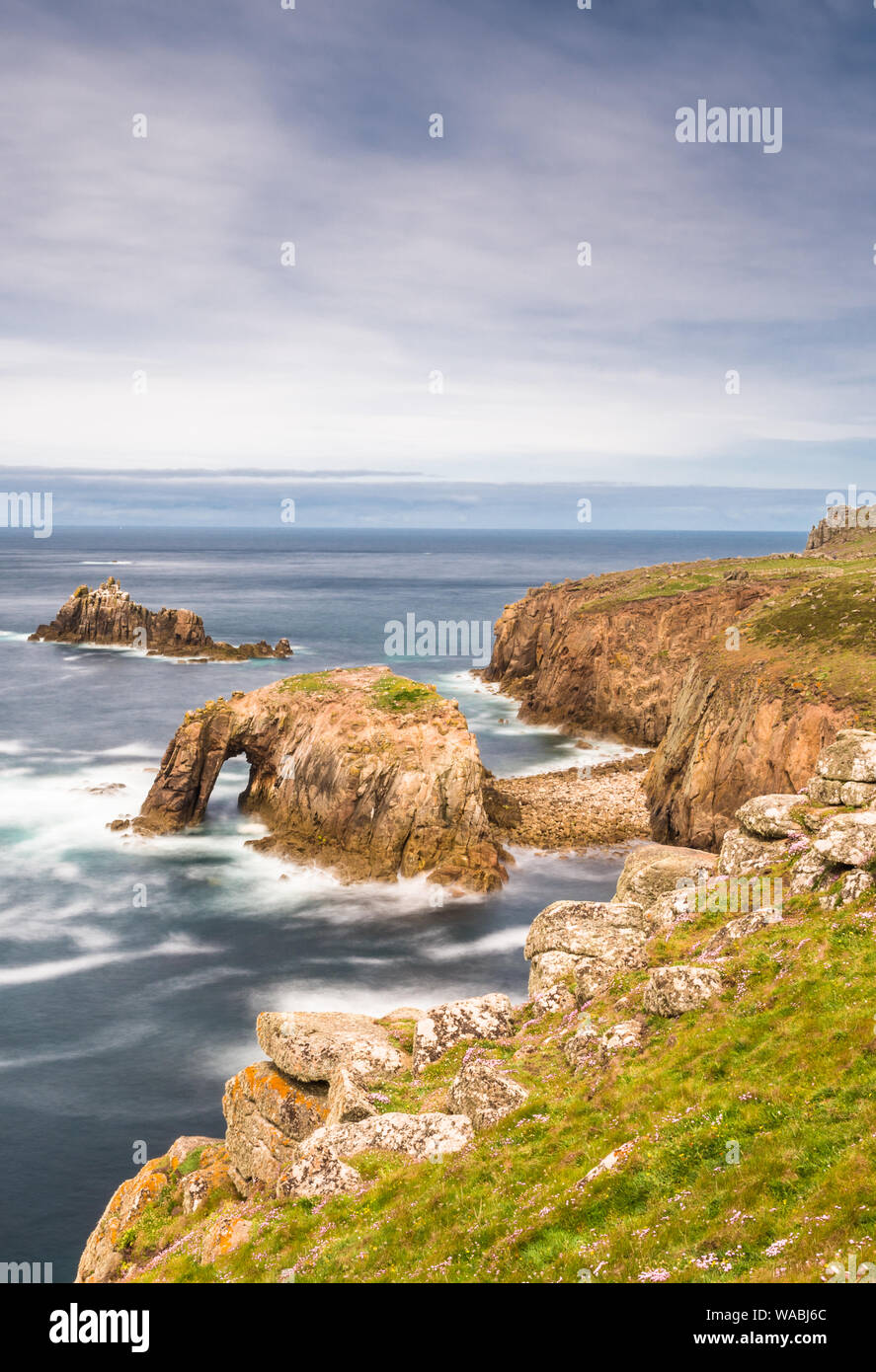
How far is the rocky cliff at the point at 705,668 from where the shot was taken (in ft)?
178

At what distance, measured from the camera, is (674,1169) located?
51.3 ft

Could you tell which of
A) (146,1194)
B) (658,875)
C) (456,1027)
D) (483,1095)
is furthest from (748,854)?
(146,1194)

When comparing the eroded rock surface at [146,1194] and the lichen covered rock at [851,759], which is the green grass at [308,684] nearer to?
the eroded rock surface at [146,1194]

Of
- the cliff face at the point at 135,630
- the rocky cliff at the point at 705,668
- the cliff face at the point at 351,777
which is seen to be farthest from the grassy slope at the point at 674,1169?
the cliff face at the point at 135,630

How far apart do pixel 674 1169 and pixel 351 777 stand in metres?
43.6

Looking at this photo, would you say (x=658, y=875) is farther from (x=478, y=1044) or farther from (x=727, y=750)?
(x=727, y=750)

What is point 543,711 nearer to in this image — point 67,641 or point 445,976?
point 445,976

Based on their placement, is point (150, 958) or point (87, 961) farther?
point (150, 958)

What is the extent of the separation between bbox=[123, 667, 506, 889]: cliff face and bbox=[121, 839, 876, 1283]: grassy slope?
111ft

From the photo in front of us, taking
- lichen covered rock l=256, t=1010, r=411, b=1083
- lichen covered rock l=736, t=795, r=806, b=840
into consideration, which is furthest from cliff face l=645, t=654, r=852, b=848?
lichen covered rock l=256, t=1010, r=411, b=1083

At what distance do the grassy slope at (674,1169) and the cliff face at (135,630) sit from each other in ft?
400

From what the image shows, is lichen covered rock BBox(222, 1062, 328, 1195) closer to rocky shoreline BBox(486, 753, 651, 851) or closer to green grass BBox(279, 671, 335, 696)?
rocky shoreline BBox(486, 753, 651, 851)

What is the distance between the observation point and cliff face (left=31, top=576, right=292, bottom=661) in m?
140

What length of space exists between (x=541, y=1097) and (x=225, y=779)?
197 feet
